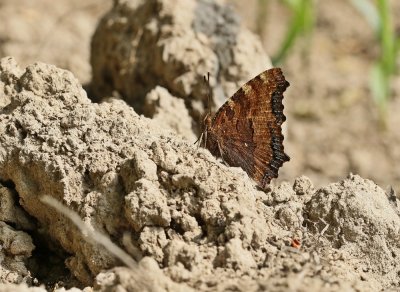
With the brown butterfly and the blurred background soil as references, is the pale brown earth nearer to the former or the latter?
the brown butterfly

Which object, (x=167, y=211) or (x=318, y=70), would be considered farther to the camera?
(x=318, y=70)

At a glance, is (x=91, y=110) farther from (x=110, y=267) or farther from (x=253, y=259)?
(x=253, y=259)

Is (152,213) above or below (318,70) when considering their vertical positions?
below

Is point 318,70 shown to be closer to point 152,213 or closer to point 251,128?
point 251,128

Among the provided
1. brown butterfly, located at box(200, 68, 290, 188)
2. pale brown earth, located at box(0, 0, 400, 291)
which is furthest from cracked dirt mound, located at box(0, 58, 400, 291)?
brown butterfly, located at box(200, 68, 290, 188)

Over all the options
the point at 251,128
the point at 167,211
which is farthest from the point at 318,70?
the point at 167,211

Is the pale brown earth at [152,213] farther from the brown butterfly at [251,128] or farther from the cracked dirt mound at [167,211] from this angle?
the brown butterfly at [251,128]
